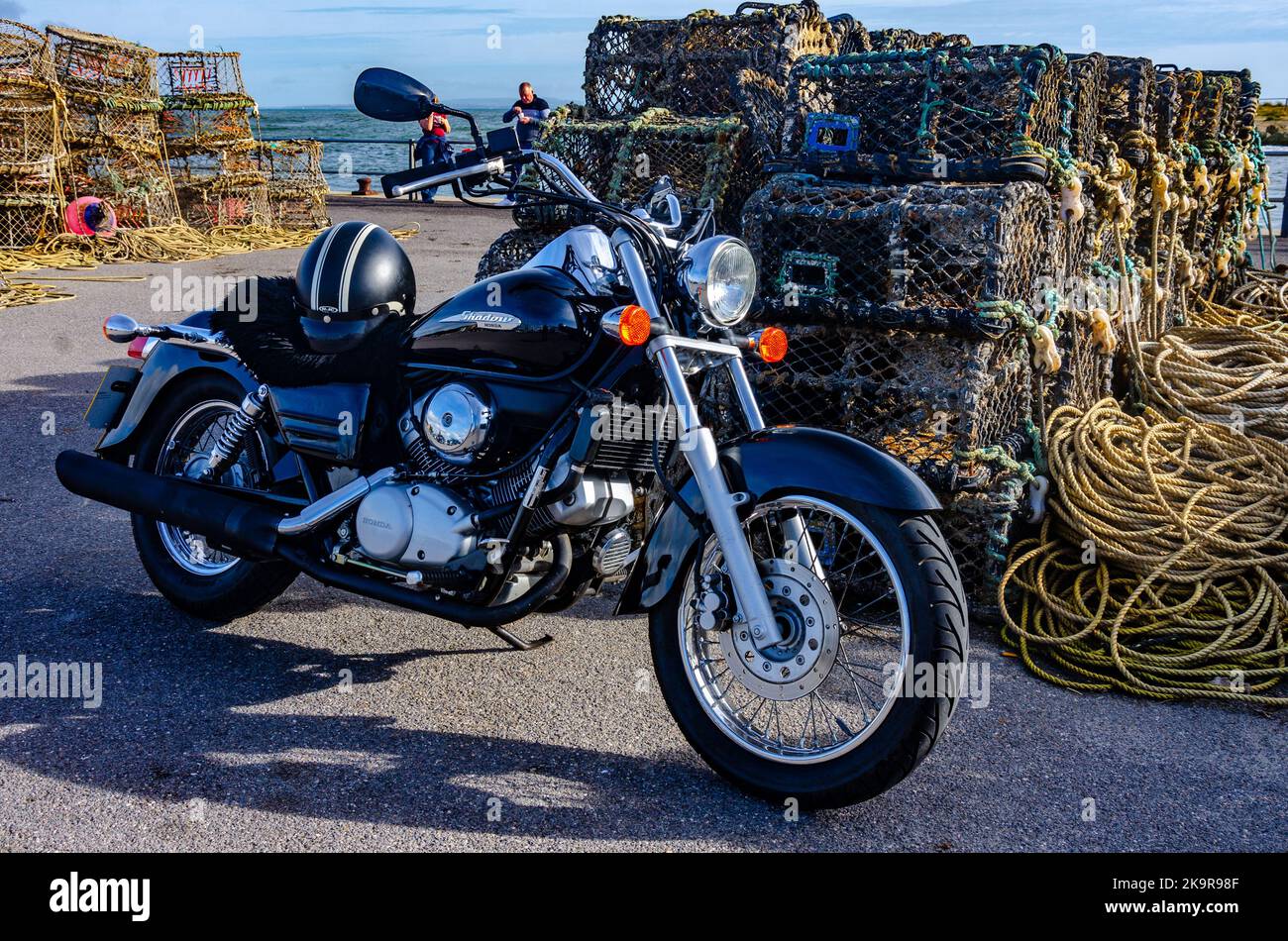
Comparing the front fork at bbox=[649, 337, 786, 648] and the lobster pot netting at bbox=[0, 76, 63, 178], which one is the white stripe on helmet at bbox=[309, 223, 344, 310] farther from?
the lobster pot netting at bbox=[0, 76, 63, 178]

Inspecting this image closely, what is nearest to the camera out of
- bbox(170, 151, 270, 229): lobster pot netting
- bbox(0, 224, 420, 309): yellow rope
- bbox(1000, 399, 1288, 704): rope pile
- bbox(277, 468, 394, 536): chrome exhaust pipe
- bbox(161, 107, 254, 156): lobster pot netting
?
bbox(277, 468, 394, 536): chrome exhaust pipe

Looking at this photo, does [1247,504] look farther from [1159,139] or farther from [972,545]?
[1159,139]

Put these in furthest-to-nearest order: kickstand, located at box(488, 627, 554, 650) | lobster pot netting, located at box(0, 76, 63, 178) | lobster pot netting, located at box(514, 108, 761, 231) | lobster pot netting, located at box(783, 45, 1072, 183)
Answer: lobster pot netting, located at box(0, 76, 63, 178)
lobster pot netting, located at box(514, 108, 761, 231)
lobster pot netting, located at box(783, 45, 1072, 183)
kickstand, located at box(488, 627, 554, 650)

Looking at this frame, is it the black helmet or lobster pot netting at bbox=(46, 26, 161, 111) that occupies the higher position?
lobster pot netting at bbox=(46, 26, 161, 111)

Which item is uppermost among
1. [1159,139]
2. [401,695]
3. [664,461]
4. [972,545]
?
[1159,139]

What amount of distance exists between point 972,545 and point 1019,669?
546 mm

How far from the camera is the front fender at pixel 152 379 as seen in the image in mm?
4043

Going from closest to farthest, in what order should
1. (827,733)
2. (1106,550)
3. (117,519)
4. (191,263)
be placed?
(827,733) → (1106,550) → (117,519) → (191,263)

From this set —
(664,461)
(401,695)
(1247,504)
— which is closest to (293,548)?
(401,695)

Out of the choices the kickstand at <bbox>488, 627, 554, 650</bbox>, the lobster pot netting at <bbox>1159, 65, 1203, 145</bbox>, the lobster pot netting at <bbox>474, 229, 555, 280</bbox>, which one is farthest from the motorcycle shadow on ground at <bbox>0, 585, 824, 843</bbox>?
the lobster pot netting at <bbox>1159, 65, 1203, 145</bbox>

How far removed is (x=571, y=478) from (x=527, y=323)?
0.44 metres

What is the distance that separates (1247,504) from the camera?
429cm

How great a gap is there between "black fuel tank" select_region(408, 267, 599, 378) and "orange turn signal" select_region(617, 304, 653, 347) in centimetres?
31

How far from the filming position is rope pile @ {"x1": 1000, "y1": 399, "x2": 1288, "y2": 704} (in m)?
3.76
